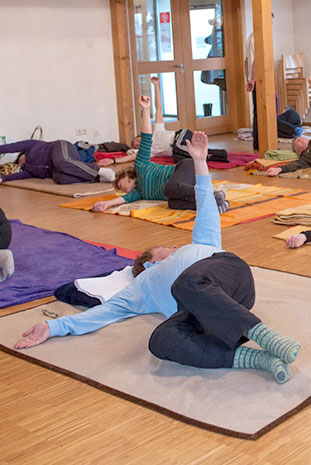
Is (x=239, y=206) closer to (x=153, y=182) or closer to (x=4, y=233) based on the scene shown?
(x=153, y=182)

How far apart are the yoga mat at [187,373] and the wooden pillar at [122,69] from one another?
6740 millimetres

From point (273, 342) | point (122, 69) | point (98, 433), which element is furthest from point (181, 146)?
point (98, 433)

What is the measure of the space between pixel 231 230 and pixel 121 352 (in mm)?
2058

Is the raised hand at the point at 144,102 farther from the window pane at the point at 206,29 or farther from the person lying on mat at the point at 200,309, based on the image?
the window pane at the point at 206,29

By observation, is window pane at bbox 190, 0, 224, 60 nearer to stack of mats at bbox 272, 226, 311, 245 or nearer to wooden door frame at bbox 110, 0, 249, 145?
wooden door frame at bbox 110, 0, 249, 145

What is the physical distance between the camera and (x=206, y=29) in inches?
411

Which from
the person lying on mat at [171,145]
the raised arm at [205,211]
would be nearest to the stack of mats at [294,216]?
the raised arm at [205,211]

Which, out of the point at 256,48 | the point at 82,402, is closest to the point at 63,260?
the point at 82,402

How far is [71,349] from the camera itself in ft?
8.77

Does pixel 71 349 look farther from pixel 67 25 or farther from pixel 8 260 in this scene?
pixel 67 25

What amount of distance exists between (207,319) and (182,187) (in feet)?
9.57

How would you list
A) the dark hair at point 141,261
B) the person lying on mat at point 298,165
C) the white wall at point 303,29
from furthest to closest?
the white wall at point 303,29 → the person lying on mat at point 298,165 → the dark hair at point 141,261

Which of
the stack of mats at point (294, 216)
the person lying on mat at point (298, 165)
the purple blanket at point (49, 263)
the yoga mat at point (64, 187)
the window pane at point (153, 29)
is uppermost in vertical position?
the window pane at point (153, 29)

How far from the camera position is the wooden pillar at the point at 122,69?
9.38m
